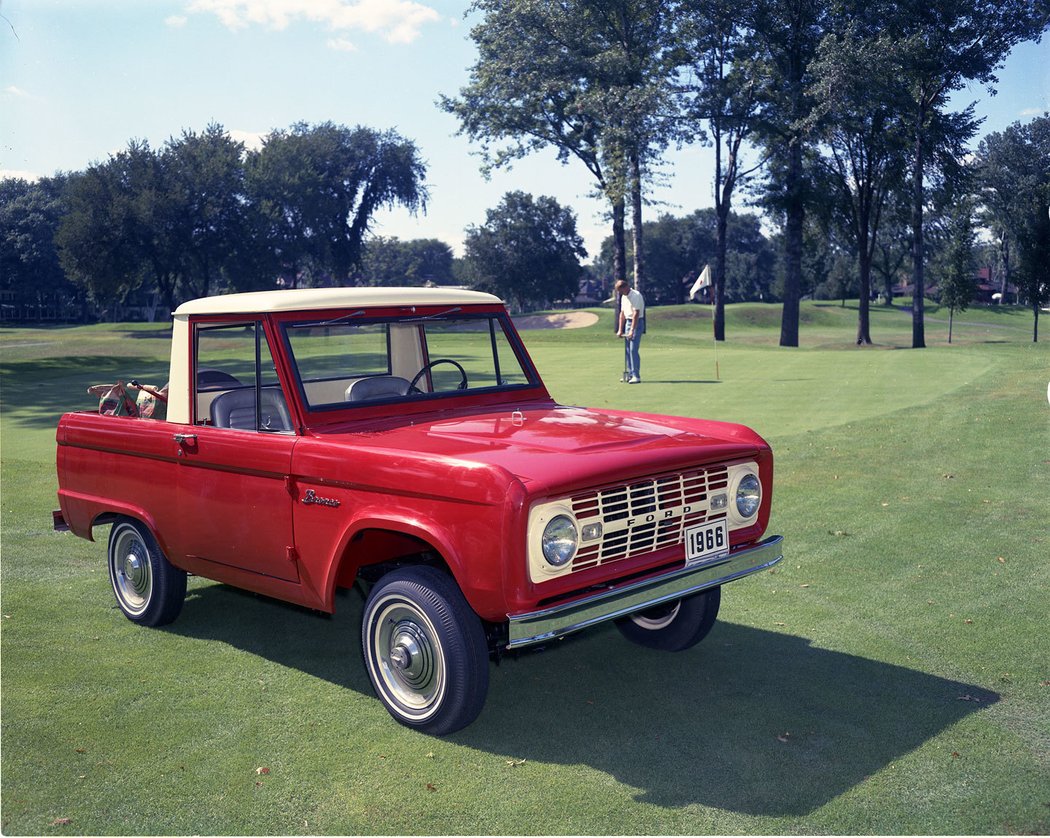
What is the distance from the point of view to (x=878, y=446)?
1261 centimetres

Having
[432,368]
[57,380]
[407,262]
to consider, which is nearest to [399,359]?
[432,368]

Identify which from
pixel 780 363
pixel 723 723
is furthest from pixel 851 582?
pixel 780 363

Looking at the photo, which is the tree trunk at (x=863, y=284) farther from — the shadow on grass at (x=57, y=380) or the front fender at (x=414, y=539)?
the front fender at (x=414, y=539)

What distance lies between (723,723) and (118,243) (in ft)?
224

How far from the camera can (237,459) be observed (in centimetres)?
570

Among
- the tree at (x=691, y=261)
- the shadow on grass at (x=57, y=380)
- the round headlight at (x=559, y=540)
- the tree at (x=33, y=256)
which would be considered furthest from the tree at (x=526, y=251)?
the round headlight at (x=559, y=540)

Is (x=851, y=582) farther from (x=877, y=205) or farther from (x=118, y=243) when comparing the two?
(x=118, y=243)

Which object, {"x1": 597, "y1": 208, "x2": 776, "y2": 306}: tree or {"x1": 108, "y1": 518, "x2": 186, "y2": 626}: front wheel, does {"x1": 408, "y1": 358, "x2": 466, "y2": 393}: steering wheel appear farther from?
{"x1": 597, "y1": 208, "x2": 776, "y2": 306}: tree

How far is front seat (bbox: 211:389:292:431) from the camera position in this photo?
5785mm

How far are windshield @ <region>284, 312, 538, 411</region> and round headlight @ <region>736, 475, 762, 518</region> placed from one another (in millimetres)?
1640

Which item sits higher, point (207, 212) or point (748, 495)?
point (207, 212)

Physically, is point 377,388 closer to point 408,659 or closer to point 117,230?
point 408,659

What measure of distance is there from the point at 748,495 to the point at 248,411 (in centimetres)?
288

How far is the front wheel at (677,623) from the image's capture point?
596 centimetres
